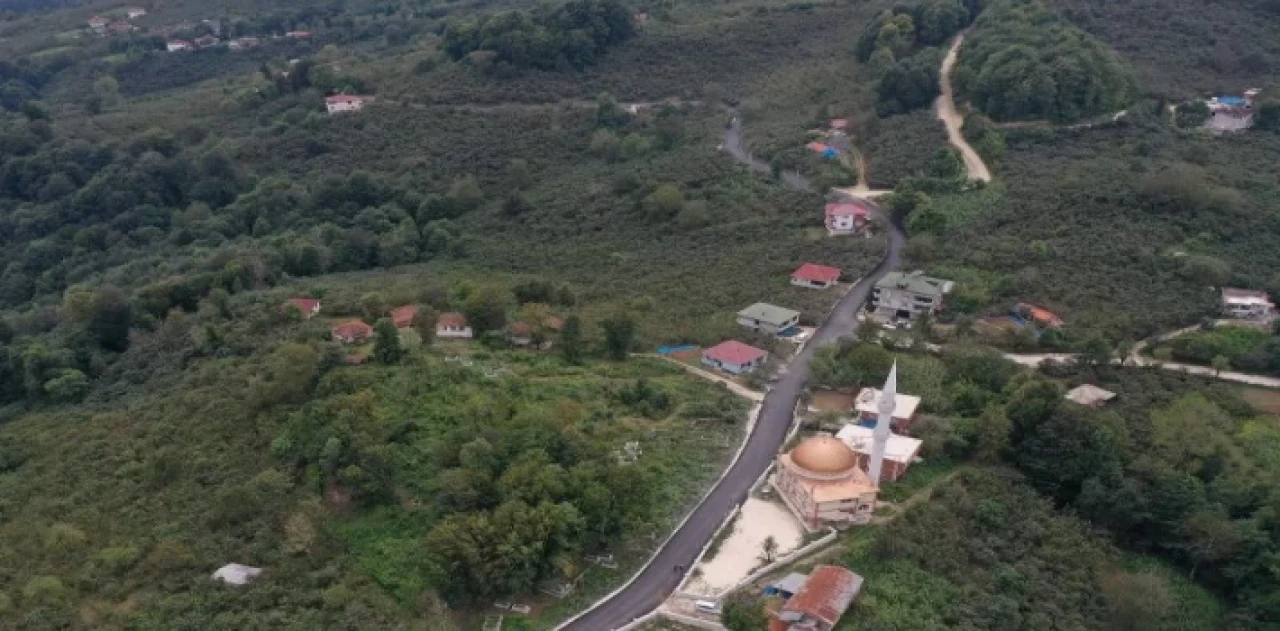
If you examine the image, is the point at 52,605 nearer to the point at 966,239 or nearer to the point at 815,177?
the point at 966,239

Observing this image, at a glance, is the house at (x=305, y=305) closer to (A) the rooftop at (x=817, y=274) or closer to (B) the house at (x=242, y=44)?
(A) the rooftop at (x=817, y=274)

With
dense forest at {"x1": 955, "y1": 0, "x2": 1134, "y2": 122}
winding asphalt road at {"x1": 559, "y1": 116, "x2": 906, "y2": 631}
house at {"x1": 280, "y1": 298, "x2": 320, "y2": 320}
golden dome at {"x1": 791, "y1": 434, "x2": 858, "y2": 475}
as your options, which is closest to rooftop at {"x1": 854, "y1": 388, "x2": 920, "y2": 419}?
winding asphalt road at {"x1": 559, "y1": 116, "x2": 906, "y2": 631}

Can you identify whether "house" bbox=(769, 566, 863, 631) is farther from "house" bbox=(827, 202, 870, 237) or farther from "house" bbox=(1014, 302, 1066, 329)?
"house" bbox=(827, 202, 870, 237)

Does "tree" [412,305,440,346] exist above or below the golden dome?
above

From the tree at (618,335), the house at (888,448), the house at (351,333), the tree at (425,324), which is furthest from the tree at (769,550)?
the house at (351,333)

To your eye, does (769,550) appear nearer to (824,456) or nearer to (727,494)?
(727,494)

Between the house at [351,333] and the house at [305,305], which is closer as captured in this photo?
the house at [351,333]

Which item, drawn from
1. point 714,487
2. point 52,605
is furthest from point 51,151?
point 714,487

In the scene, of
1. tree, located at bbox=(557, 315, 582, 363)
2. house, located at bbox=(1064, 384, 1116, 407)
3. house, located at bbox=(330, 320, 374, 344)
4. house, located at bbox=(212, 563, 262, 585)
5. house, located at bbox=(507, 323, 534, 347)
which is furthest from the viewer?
house, located at bbox=(507, 323, 534, 347)
